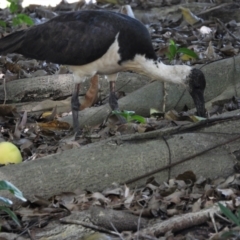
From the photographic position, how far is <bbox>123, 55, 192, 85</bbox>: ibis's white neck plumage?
713 centimetres

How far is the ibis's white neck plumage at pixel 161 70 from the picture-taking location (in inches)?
281

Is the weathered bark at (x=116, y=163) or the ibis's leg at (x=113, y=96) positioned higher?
the weathered bark at (x=116, y=163)

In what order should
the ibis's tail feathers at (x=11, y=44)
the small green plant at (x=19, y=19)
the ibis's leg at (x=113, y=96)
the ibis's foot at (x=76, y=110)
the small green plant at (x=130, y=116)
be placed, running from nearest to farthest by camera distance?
1. the small green plant at (x=130, y=116)
2. the ibis's foot at (x=76, y=110)
3. the ibis's leg at (x=113, y=96)
4. the ibis's tail feathers at (x=11, y=44)
5. the small green plant at (x=19, y=19)

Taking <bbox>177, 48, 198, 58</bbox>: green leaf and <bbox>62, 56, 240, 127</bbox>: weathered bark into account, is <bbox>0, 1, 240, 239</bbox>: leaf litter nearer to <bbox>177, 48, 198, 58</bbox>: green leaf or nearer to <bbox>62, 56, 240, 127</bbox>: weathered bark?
<bbox>62, 56, 240, 127</bbox>: weathered bark

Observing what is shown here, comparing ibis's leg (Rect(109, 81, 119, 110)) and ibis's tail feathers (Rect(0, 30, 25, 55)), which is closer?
ibis's leg (Rect(109, 81, 119, 110))

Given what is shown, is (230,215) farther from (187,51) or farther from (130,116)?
(187,51)

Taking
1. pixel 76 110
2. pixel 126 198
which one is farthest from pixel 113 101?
pixel 126 198

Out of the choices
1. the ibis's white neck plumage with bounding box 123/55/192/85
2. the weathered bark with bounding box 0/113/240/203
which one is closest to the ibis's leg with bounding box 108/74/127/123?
the ibis's white neck plumage with bounding box 123/55/192/85

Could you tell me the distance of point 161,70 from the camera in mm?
7207

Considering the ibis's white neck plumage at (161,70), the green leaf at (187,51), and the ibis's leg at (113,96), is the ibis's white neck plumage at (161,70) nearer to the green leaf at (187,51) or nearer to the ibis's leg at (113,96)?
the ibis's leg at (113,96)

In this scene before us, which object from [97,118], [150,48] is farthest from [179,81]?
[97,118]

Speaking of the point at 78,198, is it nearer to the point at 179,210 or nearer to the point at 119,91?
the point at 179,210

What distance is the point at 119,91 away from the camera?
8188 mm

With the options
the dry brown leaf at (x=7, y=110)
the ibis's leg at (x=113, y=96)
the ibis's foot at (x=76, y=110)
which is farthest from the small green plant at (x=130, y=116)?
the dry brown leaf at (x=7, y=110)
